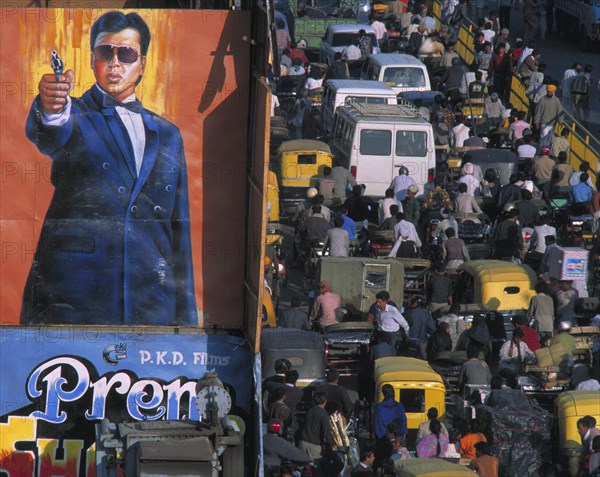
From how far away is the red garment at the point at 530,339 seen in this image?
21.5m

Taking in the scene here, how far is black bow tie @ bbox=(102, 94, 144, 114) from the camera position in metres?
15.5

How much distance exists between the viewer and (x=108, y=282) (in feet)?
51.5

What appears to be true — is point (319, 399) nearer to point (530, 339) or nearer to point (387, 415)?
point (387, 415)

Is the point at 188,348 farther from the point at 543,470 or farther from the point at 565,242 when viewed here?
the point at 565,242

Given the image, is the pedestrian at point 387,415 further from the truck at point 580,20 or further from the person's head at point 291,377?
the truck at point 580,20

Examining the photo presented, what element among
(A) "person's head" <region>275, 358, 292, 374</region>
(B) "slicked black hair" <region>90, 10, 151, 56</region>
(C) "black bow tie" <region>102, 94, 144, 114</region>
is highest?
(B) "slicked black hair" <region>90, 10, 151, 56</region>

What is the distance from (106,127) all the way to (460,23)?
29918mm

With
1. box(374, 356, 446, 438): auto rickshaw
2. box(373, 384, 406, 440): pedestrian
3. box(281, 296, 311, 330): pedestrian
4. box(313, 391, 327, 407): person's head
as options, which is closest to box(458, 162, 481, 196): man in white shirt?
box(281, 296, 311, 330): pedestrian

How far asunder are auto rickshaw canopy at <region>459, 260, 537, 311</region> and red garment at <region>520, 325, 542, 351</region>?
1599mm

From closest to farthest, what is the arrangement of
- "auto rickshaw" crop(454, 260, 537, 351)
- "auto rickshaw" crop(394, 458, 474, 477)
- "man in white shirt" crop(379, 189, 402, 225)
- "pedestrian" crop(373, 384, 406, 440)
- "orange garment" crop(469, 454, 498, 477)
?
"auto rickshaw" crop(394, 458, 474, 477) < "orange garment" crop(469, 454, 498, 477) < "pedestrian" crop(373, 384, 406, 440) < "auto rickshaw" crop(454, 260, 537, 351) < "man in white shirt" crop(379, 189, 402, 225)

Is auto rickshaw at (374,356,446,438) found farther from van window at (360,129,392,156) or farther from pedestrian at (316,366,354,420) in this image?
van window at (360,129,392,156)

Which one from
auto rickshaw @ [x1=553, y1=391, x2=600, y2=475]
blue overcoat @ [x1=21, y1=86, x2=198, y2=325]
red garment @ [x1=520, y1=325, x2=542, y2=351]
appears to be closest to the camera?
blue overcoat @ [x1=21, y1=86, x2=198, y2=325]

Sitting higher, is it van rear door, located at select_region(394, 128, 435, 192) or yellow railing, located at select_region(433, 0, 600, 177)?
van rear door, located at select_region(394, 128, 435, 192)

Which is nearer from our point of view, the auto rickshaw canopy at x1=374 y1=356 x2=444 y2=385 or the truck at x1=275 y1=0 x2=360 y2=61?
the auto rickshaw canopy at x1=374 y1=356 x2=444 y2=385
